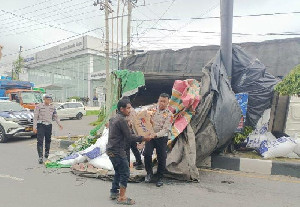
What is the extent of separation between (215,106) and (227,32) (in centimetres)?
227

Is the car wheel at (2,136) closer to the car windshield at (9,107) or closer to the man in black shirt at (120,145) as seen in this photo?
the car windshield at (9,107)

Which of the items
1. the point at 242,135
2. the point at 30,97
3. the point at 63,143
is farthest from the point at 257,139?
the point at 30,97

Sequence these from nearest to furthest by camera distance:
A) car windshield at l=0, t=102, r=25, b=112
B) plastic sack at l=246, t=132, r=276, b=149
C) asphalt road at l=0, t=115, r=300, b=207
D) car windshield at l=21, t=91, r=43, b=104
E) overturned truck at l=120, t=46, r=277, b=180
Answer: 1. asphalt road at l=0, t=115, r=300, b=207
2. overturned truck at l=120, t=46, r=277, b=180
3. plastic sack at l=246, t=132, r=276, b=149
4. car windshield at l=0, t=102, r=25, b=112
5. car windshield at l=21, t=91, r=43, b=104

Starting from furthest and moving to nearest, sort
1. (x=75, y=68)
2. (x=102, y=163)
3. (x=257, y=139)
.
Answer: (x=75, y=68)
(x=257, y=139)
(x=102, y=163)

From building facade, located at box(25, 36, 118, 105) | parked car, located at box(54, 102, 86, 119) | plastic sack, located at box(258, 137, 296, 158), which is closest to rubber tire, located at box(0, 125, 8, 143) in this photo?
plastic sack, located at box(258, 137, 296, 158)

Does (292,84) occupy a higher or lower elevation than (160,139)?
higher

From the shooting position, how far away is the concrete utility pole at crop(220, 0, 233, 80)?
23.4ft

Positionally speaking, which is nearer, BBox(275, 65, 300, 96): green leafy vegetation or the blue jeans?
the blue jeans

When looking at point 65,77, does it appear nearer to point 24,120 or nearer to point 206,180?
point 24,120

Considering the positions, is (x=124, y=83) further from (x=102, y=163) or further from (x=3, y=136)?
(x=3, y=136)

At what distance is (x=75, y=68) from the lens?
1793 inches

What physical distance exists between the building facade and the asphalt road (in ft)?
110

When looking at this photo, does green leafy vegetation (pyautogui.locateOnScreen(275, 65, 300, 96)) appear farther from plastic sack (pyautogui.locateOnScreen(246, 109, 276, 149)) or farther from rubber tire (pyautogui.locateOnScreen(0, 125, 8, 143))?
rubber tire (pyautogui.locateOnScreen(0, 125, 8, 143))

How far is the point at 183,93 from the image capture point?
19.4 feet
